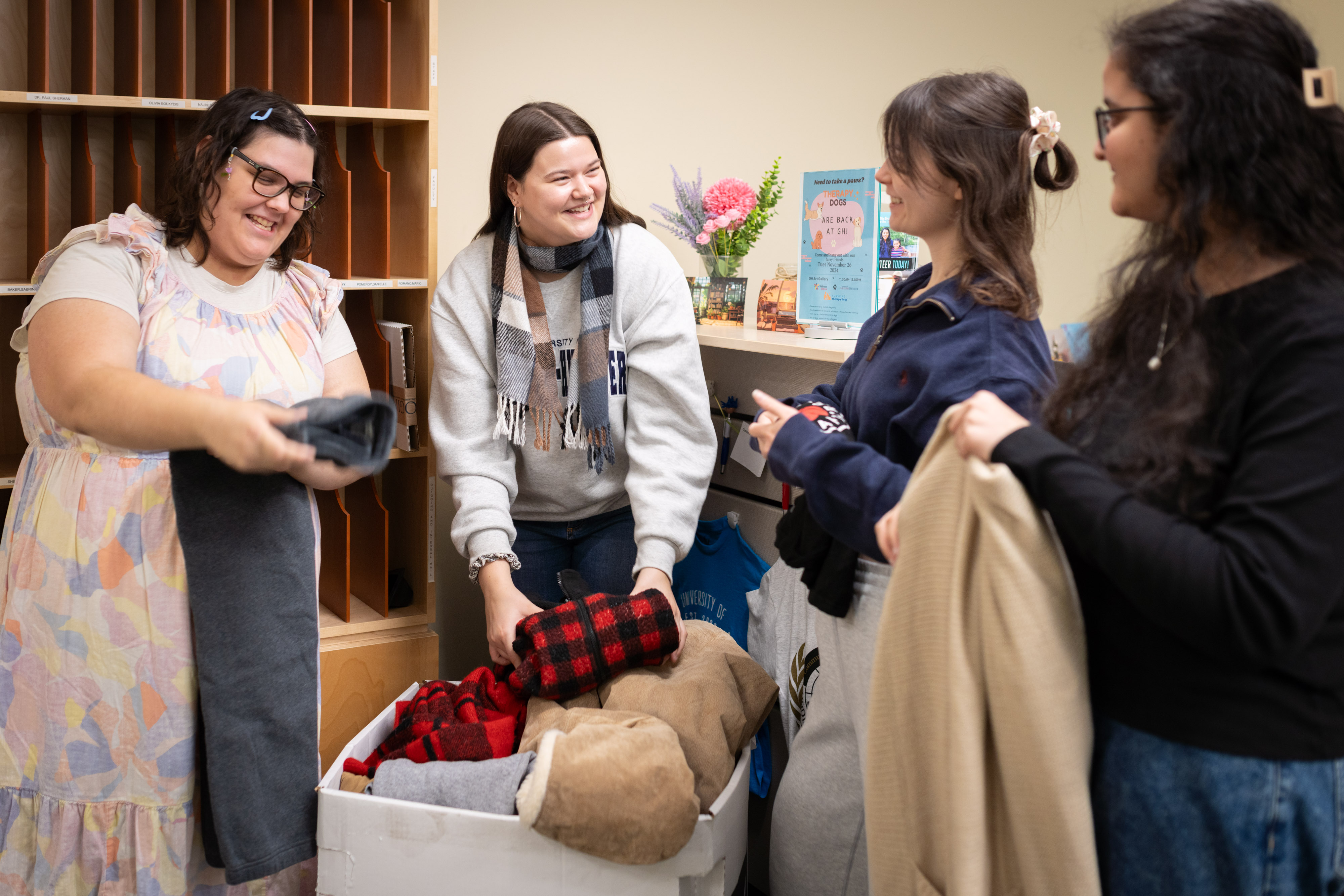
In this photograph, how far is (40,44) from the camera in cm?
203

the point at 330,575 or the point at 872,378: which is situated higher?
the point at 872,378

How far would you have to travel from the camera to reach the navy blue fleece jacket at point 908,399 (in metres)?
1.20

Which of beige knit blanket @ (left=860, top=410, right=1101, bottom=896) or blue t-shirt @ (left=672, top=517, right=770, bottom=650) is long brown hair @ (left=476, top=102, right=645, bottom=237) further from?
beige knit blanket @ (left=860, top=410, right=1101, bottom=896)

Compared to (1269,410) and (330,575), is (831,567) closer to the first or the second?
(1269,410)

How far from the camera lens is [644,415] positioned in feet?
6.73

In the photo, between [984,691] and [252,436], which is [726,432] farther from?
[984,691]

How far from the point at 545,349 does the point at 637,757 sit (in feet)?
2.98

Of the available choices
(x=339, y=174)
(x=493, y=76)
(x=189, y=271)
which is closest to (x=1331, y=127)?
(x=189, y=271)

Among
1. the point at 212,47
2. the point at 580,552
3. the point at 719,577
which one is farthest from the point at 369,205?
the point at 719,577

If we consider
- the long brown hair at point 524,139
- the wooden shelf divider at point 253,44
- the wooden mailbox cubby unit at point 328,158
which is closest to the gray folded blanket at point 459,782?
the wooden mailbox cubby unit at point 328,158

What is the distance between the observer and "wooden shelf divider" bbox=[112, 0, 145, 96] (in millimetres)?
2045

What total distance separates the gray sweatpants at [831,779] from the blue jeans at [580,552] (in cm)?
62

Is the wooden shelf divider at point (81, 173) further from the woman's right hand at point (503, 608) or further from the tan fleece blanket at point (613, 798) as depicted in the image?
the tan fleece blanket at point (613, 798)

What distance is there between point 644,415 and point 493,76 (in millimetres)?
Result: 1328
